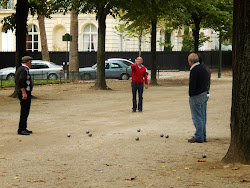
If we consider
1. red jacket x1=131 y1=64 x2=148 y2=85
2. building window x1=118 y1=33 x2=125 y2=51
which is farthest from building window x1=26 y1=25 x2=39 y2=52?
red jacket x1=131 y1=64 x2=148 y2=85

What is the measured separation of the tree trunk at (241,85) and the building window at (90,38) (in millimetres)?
49076

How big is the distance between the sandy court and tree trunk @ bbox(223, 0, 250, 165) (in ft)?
1.01

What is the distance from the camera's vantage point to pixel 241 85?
891 centimetres

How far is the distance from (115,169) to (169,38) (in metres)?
50.9

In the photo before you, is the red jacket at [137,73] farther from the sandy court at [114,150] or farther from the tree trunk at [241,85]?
the tree trunk at [241,85]

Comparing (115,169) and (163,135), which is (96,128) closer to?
(163,135)

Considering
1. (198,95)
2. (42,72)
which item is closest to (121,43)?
(42,72)

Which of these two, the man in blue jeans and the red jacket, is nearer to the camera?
the man in blue jeans

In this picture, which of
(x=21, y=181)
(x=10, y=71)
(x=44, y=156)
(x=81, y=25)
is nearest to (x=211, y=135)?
(x=44, y=156)

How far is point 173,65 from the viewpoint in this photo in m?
54.8

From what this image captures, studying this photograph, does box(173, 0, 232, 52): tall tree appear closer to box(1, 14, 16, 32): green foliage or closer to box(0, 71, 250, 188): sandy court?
box(1, 14, 16, 32): green foliage

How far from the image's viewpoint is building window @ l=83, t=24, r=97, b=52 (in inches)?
2280

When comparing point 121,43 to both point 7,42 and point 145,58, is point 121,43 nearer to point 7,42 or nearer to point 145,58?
point 145,58

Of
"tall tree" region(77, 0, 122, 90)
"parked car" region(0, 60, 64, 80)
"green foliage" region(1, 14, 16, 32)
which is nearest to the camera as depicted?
"green foliage" region(1, 14, 16, 32)
